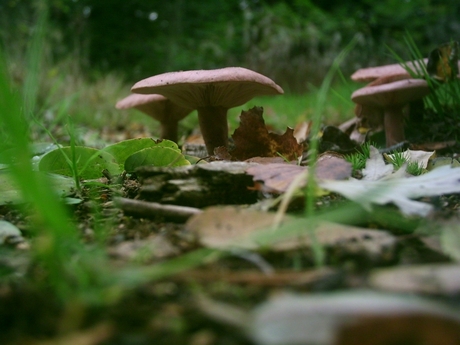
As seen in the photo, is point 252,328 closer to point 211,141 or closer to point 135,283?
point 135,283

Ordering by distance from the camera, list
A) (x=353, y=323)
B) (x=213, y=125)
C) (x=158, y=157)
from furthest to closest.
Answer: (x=213, y=125) → (x=158, y=157) → (x=353, y=323)

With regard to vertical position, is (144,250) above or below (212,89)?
below

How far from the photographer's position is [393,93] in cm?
184

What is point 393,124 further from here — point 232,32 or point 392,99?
point 232,32

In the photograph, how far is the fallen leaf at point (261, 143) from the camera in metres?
1.40

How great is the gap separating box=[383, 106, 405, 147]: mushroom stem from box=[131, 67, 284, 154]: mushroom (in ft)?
2.26

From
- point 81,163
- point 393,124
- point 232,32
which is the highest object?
point 232,32

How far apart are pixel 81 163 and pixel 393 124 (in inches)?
55.1

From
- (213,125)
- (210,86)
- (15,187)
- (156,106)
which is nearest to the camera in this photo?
(15,187)

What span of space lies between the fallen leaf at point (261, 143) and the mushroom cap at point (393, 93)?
55cm

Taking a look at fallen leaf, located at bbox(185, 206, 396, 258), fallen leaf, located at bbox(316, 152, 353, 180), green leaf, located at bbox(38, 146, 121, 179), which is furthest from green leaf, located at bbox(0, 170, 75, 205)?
fallen leaf, located at bbox(316, 152, 353, 180)

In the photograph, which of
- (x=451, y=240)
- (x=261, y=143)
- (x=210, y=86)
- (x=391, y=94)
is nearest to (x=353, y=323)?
(x=451, y=240)

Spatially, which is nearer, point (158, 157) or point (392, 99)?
point (158, 157)

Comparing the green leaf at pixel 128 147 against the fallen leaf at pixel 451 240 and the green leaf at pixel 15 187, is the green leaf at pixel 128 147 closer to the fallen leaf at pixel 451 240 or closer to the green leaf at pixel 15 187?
the green leaf at pixel 15 187
